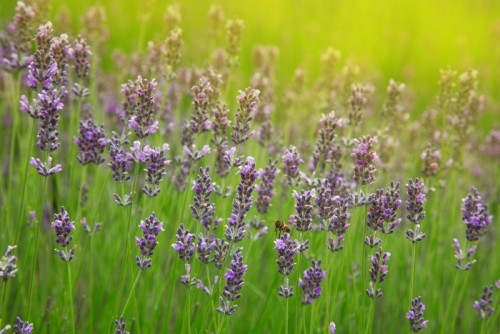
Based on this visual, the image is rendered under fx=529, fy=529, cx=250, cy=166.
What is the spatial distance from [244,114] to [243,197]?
40 centimetres

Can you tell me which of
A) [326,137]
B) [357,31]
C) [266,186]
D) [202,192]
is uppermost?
[357,31]

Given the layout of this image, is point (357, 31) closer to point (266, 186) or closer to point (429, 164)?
point (429, 164)

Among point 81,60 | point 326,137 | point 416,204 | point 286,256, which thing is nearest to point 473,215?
point 416,204

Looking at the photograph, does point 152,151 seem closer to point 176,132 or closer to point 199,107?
point 199,107

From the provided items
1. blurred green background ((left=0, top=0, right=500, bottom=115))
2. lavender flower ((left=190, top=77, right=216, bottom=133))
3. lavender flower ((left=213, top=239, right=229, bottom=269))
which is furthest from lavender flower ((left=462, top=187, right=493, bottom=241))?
blurred green background ((left=0, top=0, right=500, bottom=115))

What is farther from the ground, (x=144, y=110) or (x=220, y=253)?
(x=144, y=110)

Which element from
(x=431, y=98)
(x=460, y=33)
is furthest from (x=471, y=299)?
(x=460, y=33)

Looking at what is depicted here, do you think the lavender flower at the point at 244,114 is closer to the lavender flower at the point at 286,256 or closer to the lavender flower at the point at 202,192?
the lavender flower at the point at 202,192

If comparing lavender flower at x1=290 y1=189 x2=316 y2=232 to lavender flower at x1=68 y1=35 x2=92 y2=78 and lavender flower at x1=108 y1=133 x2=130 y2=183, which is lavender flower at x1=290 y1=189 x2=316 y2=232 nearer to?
lavender flower at x1=108 y1=133 x2=130 y2=183

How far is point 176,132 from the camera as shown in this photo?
4.89 meters

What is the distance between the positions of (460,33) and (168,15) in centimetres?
934

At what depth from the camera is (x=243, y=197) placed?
7.57 feet

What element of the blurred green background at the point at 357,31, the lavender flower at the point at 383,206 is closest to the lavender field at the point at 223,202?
the lavender flower at the point at 383,206

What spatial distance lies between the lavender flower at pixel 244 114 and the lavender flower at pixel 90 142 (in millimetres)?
609
